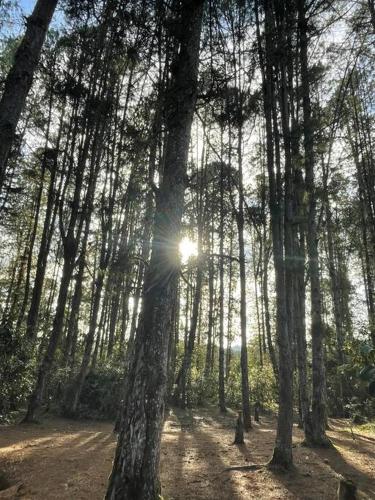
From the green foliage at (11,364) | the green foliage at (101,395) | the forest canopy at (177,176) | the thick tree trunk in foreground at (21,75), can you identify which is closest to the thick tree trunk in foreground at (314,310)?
the forest canopy at (177,176)

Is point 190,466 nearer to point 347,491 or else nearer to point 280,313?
point 280,313

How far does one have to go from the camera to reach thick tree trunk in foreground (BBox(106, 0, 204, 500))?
3.82 m

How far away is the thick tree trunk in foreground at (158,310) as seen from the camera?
12.5 ft

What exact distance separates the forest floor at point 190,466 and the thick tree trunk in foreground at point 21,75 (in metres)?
4.68

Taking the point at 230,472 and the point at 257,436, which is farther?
the point at 257,436

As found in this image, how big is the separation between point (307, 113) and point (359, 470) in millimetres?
8183

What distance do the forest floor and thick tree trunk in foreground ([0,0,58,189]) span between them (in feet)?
15.4

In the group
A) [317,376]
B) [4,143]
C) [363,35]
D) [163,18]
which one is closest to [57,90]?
[4,143]

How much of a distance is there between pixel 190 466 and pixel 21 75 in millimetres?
7303

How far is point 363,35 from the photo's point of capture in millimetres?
6336

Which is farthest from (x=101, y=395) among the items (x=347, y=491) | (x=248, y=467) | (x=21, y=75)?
(x=347, y=491)

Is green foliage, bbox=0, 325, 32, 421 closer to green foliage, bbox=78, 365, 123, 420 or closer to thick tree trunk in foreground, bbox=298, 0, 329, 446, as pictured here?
green foliage, bbox=78, 365, 123, 420

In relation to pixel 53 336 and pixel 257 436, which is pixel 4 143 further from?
pixel 257 436

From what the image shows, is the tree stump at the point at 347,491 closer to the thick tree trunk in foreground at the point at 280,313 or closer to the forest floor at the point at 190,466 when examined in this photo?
the forest floor at the point at 190,466
